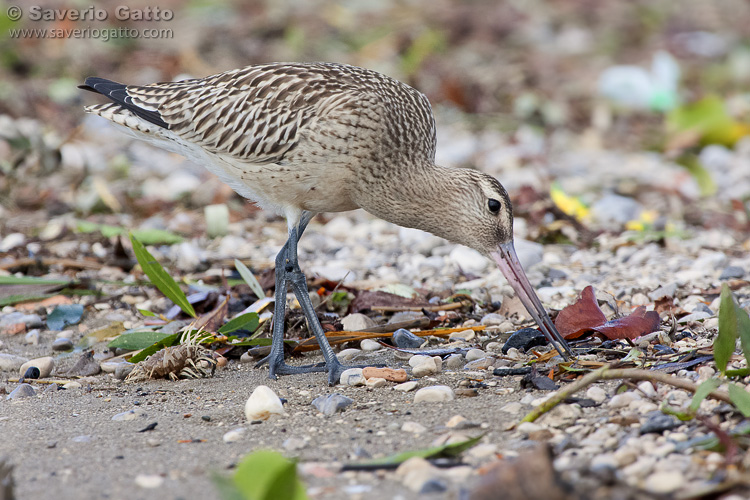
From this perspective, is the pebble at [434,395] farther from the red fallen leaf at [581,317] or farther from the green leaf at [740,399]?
the green leaf at [740,399]

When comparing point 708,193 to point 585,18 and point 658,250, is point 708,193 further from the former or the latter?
point 585,18

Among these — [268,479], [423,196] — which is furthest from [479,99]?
[268,479]

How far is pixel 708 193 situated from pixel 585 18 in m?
7.95

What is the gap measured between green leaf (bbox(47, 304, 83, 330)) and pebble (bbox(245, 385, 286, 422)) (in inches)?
88.3

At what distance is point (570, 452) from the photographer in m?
3.26

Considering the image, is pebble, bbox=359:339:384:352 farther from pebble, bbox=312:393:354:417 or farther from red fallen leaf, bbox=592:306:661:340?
red fallen leaf, bbox=592:306:661:340

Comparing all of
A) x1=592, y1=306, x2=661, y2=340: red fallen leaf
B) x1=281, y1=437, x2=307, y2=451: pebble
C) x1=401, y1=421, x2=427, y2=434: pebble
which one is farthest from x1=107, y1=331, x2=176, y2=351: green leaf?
x1=592, y1=306, x2=661, y2=340: red fallen leaf

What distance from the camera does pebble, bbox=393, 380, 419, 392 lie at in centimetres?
426

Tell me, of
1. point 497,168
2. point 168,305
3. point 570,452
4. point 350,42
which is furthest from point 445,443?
point 350,42

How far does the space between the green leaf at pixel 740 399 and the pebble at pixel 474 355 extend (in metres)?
1.61

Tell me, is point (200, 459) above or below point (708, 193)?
below

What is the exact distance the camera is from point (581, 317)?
457 centimetres

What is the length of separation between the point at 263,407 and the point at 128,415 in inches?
27.2

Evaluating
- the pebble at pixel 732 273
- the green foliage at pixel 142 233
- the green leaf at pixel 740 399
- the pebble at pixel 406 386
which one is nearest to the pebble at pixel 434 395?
the pebble at pixel 406 386
